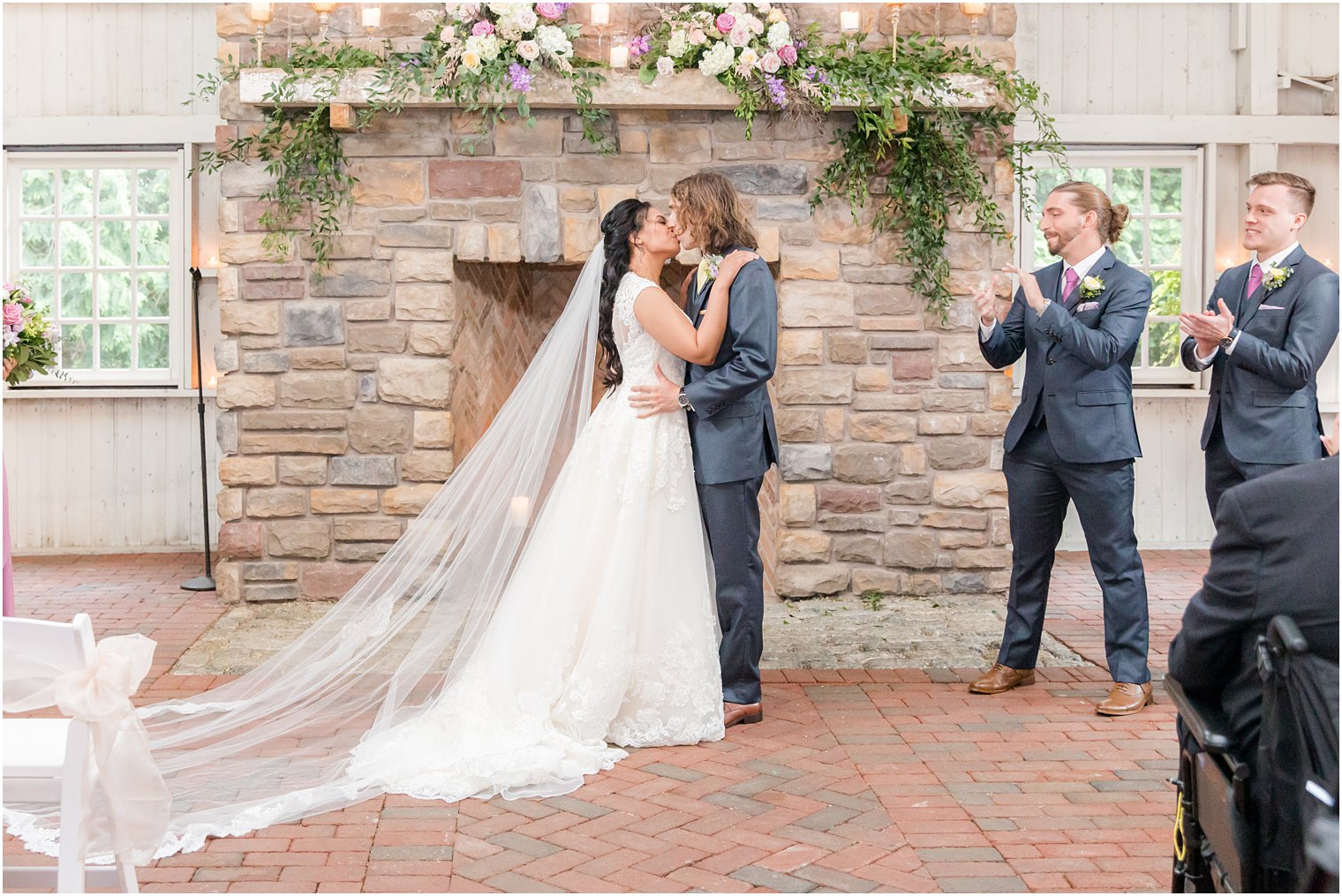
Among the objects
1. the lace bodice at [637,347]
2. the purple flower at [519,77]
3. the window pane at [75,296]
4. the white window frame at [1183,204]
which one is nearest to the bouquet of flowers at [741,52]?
the purple flower at [519,77]

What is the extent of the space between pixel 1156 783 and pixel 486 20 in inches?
169

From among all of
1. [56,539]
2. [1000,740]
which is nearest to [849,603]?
[1000,740]

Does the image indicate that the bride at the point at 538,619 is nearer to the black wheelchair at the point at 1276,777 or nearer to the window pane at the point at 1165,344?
the black wheelchair at the point at 1276,777

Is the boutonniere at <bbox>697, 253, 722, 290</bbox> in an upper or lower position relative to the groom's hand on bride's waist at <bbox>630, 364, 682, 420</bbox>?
upper

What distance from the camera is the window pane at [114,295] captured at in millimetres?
7844

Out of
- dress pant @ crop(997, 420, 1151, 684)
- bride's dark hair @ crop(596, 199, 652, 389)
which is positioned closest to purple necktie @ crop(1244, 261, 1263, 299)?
dress pant @ crop(997, 420, 1151, 684)

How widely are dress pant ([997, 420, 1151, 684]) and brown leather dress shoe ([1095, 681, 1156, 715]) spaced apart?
26 mm

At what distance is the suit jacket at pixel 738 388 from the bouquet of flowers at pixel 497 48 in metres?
1.96

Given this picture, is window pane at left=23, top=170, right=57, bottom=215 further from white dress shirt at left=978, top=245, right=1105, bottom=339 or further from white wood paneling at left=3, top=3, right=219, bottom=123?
white dress shirt at left=978, top=245, right=1105, bottom=339

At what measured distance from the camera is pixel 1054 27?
25.6ft

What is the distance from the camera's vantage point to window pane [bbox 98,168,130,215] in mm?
7762

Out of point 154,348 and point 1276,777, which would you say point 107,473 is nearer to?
point 154,348

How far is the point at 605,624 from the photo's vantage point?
13.5 feet

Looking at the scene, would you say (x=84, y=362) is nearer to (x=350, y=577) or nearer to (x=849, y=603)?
(x=350, y=577)
